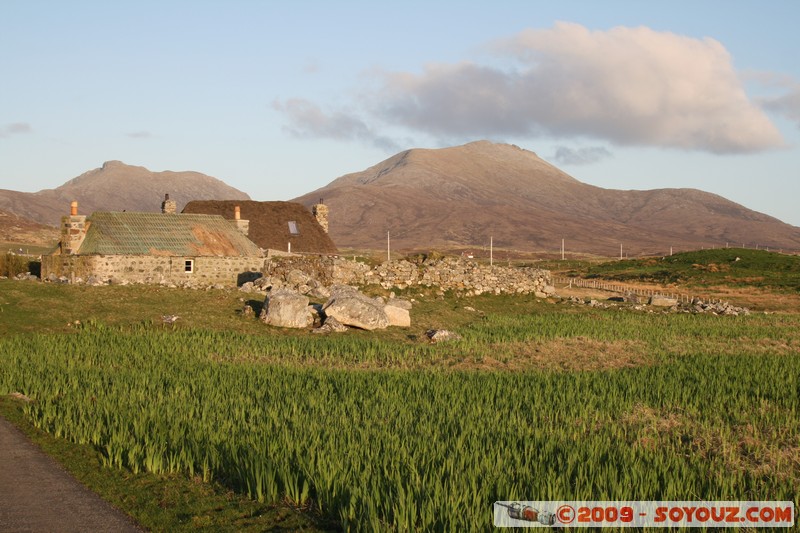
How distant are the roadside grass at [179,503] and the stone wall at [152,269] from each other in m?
27.7

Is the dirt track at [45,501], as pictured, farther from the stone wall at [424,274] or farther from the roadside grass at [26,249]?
the roadside grass at [26,249]

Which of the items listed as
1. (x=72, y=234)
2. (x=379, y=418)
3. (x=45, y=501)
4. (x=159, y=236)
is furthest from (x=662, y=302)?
(x=45, y=501)

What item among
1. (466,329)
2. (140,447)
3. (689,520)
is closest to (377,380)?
(140,447)

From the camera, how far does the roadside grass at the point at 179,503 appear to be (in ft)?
35.8

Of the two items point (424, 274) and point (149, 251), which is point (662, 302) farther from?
point (149, 251)

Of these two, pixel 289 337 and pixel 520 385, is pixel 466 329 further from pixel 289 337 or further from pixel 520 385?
pixel 520 385

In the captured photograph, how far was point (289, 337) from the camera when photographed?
101 feet

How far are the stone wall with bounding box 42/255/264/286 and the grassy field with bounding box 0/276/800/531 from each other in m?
8.13

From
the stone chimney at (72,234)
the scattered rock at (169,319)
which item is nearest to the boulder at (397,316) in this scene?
the scattered rock at (169,319)

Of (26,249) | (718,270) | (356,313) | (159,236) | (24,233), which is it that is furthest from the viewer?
(24,233)

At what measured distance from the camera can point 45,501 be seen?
11.7 m

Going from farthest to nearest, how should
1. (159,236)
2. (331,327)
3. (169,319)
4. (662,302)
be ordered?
(662,302), (159,236), (331,327), (169,319)

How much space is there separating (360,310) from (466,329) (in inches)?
191

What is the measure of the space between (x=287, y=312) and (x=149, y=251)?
12.7 metres
